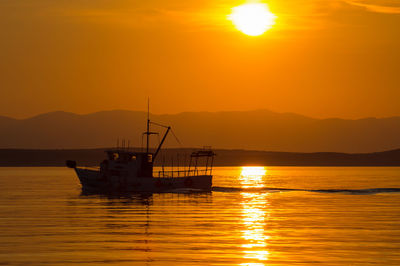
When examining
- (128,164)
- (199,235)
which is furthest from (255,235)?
(128,164)

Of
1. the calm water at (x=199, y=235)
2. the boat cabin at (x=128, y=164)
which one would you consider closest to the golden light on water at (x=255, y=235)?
the calm water at (x=199, y=235)

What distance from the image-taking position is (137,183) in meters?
110

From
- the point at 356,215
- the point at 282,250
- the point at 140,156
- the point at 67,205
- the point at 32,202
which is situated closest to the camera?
the point at 282,250

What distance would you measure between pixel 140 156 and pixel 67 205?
2675 centimetres

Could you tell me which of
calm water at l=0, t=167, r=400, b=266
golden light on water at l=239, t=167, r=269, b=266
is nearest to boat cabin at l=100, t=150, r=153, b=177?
calm water at l=0, t=167, r=400, b=266

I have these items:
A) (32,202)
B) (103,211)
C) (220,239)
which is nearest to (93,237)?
(220,239)

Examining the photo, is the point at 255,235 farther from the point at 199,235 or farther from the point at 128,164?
the point at 128,164

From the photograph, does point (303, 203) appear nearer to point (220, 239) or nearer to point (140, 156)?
point (140, 156)

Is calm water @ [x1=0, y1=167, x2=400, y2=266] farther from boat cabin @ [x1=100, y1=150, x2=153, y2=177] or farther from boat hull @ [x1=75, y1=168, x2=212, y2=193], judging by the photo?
boat hull @ [x1=75, y1=168, x2=212, y2=193]

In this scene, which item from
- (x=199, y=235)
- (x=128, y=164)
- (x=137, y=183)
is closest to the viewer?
(x=199, y=235)

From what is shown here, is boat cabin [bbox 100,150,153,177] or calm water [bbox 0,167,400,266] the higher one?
boat cabin [bbox 100,150,153,177]

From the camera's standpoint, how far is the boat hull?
362 feet

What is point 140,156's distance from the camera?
109062mm

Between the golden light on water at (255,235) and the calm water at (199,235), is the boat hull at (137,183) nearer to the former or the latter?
the calm water at (199,235)
